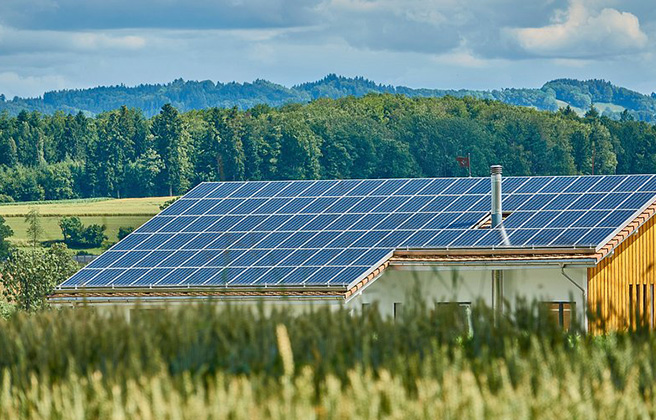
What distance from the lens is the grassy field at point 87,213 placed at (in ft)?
537

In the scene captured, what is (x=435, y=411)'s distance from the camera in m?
10.2

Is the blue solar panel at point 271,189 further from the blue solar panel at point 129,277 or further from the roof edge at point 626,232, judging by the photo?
the roof edge at point 626,232

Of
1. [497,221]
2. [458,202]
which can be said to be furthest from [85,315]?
[458,202]

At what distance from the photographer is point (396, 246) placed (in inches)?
1423

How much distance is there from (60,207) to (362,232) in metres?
156

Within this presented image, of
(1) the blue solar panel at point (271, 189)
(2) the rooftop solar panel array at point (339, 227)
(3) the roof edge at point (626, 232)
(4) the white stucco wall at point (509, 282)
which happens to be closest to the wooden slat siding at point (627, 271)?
(3) the roof edge at point (626, 232)

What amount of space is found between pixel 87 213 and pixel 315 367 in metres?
170

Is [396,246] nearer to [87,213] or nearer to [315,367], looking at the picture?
[315,367]

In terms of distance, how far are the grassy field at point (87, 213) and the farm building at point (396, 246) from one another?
11402 centimetres

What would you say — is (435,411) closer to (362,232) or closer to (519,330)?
(519,330)

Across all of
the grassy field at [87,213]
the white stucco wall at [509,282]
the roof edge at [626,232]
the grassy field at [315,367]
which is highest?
the grassy field at [87,213]

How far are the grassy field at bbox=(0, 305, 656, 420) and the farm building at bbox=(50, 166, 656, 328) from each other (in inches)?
683

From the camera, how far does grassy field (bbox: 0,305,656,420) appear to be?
10320mm

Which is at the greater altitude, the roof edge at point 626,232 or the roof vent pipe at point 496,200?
the roof vent pipe at point 496,200
